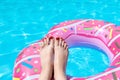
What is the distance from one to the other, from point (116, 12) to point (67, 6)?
909 millimetres

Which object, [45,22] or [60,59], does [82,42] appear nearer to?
[60,59]

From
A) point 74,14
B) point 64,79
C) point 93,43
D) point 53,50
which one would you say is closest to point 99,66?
point 93,43

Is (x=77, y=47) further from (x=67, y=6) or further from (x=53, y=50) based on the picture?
(x=67, y=6)

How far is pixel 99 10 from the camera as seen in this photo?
16.8ft

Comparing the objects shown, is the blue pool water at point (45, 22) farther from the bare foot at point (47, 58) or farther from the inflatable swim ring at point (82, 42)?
the bare foot at point (47, 58)

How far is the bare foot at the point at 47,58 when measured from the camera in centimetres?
284

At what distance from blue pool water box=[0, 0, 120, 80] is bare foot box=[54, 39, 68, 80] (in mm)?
507

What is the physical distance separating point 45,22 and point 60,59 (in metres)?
1.83

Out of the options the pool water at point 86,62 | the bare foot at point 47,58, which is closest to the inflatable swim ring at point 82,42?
the bare foot at point 47,58

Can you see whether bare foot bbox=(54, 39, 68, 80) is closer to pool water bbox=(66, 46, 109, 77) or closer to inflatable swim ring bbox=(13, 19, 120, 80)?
inflatable swim ring bbox=(13, 19, 120, 80)

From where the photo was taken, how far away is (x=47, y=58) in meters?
3.07

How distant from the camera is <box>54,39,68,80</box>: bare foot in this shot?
286 cm

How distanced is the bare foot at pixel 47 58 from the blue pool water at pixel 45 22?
1.81 feet

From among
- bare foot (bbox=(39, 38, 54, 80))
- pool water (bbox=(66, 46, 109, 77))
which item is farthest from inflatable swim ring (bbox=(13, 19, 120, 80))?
pool water (bbox=(66, 46, 109, 77))
